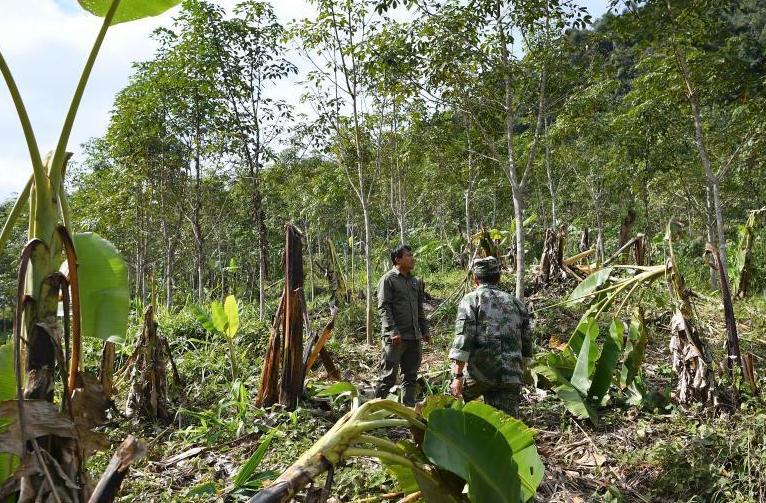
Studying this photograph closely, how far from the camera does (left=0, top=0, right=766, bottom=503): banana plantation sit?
1.80 meters

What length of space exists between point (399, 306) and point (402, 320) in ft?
0.46

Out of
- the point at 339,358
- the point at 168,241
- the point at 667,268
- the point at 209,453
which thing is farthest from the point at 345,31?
the point at 168,241

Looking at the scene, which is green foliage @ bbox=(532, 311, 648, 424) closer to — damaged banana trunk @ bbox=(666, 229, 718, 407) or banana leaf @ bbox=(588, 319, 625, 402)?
banana leaf @ bbox=(588, 319, 625, 402)

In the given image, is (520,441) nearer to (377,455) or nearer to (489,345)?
(377,455)

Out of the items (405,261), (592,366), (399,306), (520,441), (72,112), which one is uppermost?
(72,112)

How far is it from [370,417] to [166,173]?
12.2 metres

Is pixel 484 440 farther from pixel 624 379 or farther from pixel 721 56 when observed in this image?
pixel 721 56

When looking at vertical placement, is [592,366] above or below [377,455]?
below

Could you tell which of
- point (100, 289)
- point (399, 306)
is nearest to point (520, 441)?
point (100, 289)

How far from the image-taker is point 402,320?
5.37m

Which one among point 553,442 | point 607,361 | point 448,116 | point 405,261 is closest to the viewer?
point 553,442

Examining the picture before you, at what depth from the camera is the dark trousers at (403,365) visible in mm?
5359

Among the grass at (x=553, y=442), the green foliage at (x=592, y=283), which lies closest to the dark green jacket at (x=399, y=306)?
the grass at (x=553, y=442)

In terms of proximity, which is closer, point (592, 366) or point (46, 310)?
point (46, 310)
